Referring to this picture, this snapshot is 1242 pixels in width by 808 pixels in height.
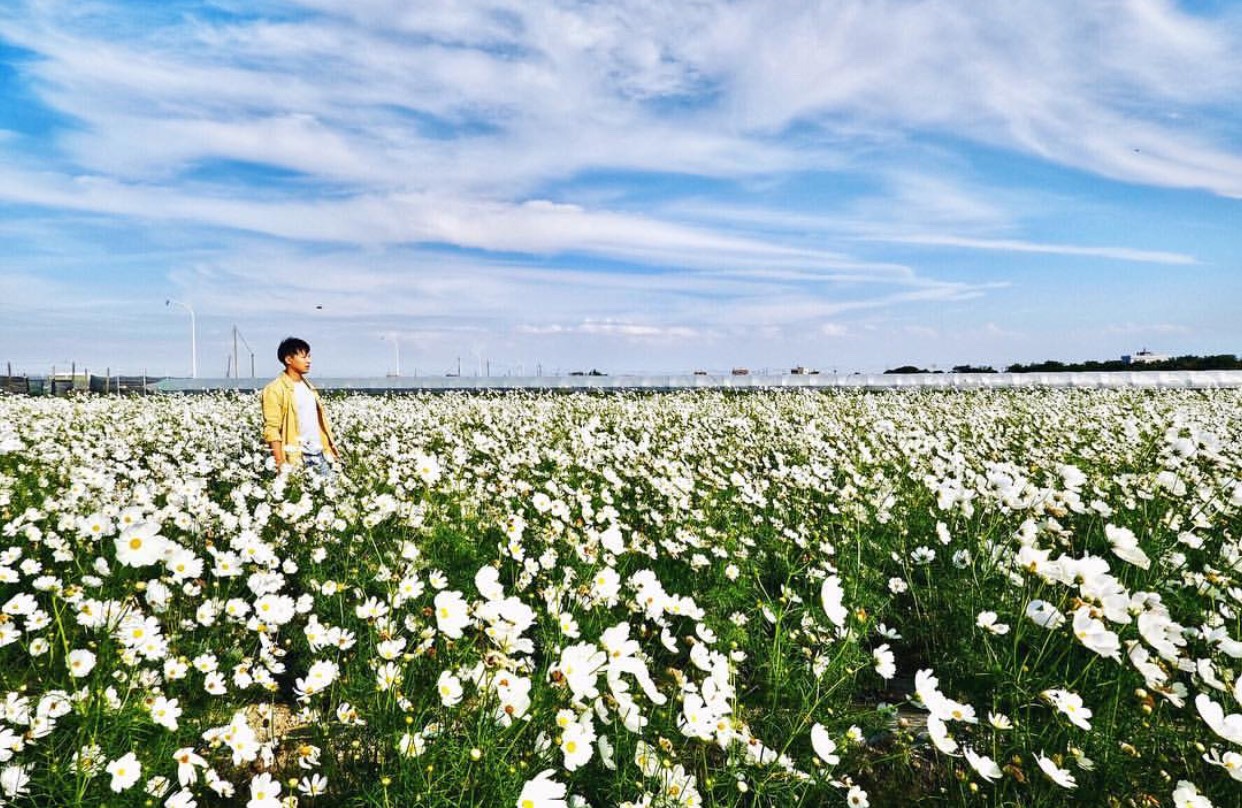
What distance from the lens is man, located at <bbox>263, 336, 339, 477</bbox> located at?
269 inches

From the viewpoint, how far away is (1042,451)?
8078 mm

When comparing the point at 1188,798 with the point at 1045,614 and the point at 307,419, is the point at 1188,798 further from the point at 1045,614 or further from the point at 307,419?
the point at 307,419

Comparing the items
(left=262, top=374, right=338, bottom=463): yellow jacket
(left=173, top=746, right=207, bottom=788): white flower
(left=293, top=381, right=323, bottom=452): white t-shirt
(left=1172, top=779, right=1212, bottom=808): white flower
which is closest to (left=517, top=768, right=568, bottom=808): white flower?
(left=173, top=746, right=207, bottom=788): white flower

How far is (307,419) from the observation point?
7.20 meters

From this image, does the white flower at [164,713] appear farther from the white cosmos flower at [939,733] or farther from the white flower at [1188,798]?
the white flower at [1188,798]

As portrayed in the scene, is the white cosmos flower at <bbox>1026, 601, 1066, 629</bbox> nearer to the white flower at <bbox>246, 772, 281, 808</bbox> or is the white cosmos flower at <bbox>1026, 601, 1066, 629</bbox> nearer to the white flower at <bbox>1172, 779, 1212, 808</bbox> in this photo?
the white flower at <bbox>1172, 779, 1212, 808</bbox>

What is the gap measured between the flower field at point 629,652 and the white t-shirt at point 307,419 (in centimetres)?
122

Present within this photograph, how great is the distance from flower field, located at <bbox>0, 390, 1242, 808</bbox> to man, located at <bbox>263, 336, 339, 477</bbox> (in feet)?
2.90

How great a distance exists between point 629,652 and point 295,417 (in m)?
5.78

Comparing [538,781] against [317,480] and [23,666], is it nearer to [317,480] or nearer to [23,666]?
[23,666]

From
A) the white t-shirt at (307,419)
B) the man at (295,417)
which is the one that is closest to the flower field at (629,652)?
the man at (295,417)

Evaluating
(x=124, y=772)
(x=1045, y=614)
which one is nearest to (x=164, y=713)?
(x=124, y=772)

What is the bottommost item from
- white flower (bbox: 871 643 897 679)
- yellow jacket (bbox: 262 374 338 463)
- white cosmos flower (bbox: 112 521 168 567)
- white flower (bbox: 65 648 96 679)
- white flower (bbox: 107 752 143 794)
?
white flower (bbox: 107 752 143 794)

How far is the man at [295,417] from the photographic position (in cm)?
683
